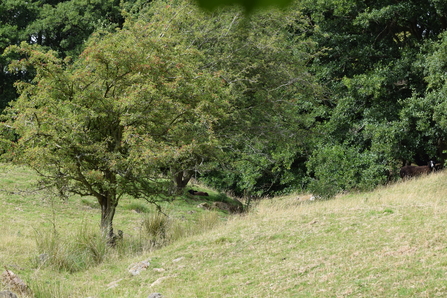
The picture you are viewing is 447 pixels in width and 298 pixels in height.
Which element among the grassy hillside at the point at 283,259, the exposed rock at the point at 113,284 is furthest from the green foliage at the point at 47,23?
the exposed rock at the point at 113,284

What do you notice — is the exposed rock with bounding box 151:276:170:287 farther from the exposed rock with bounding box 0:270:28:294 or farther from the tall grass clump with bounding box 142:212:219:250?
the tall grass clump with bounding box 142:212:219:250

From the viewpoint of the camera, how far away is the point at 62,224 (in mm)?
13906

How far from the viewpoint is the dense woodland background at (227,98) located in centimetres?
1145

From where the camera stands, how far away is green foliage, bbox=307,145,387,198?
21.7 m

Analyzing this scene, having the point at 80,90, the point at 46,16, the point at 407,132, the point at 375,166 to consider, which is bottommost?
the point at 375,166

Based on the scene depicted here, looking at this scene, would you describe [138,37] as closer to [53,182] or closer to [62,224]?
[53,182]

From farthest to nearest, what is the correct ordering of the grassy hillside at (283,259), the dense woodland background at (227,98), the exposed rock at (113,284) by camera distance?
the dense woodland background at (227,98), the exposed rock at (113,284), the grassy hillside at (283,259)

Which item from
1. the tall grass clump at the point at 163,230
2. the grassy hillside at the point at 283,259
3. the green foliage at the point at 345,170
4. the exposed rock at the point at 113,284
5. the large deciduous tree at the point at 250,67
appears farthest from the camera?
the green foliage at the point at 345,170

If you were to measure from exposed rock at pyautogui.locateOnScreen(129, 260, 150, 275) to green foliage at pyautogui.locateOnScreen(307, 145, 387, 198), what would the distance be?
1255cm

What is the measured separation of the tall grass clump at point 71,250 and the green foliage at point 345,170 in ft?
40.6

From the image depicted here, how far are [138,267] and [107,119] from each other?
14.2 ft

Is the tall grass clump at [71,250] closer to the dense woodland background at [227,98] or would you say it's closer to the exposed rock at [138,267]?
the exposed rock at [138,267]

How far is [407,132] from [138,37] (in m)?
13.8

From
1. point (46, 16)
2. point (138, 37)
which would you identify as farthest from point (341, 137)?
point (46, 16)
